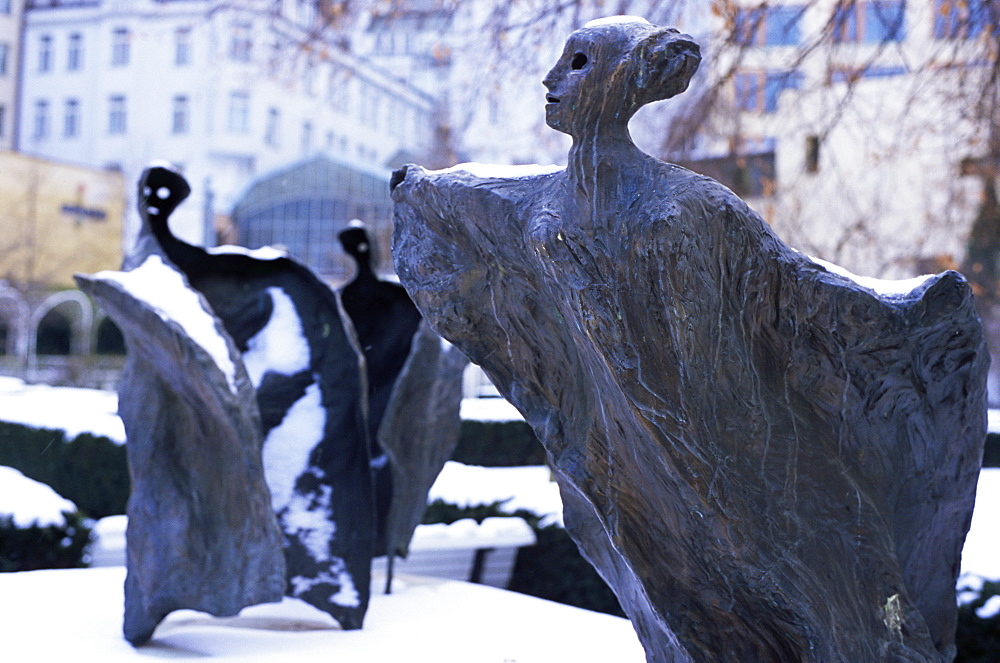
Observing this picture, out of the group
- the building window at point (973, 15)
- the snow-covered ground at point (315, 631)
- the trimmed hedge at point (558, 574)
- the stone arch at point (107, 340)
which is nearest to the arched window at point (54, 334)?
the stone arch at point (107, 340)

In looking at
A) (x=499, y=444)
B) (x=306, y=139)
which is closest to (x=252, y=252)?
(x=499, y=444)

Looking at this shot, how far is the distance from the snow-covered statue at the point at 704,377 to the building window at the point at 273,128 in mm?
33632

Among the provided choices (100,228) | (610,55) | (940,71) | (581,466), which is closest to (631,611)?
(581,466)

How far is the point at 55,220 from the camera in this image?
2781 centimetres

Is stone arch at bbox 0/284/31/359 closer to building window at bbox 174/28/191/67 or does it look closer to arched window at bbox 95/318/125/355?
arched window at bbox 95/318/125/355

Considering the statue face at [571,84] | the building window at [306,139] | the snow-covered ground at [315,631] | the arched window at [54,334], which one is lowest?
the arched window at [54,334]

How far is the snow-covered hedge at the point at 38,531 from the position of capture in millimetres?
6234

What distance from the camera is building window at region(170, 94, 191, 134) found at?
35.0 metres

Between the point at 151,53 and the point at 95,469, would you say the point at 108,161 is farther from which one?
the point at 95,469

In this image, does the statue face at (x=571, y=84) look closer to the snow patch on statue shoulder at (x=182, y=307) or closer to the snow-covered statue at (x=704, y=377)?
the snow-covered statue at (x=704, y=377)

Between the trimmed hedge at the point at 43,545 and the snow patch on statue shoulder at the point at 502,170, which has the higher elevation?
the snow patch on statue shoulder at the point at 502,170

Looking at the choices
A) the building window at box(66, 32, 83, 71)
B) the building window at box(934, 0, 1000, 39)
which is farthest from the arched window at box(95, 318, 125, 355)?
the building window at box(934, 0, 1000, 39)

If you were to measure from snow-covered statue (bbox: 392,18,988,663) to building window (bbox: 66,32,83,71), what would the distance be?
36191 millimetres

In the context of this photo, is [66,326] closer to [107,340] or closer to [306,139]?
[107,340]
